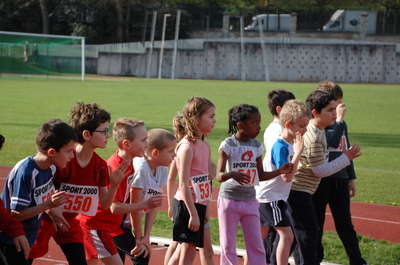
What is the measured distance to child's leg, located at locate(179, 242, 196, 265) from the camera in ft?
15.2

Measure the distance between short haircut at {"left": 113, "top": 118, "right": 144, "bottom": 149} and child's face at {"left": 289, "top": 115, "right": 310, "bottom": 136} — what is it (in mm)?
1389

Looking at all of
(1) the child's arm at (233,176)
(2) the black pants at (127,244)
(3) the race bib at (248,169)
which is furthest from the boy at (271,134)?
(2) the black pants at (127,244)

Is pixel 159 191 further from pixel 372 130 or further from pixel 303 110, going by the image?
pixel 372 130

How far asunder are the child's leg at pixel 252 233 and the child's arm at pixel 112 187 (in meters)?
1.15

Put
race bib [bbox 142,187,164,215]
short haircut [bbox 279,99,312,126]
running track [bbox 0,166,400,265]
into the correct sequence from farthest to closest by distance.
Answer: running track [bbox 0,166,400,265]
short haircut [bbox 279,99,312,126]
race bib [bbox 142,187,164,215]

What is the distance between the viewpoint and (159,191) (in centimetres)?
449

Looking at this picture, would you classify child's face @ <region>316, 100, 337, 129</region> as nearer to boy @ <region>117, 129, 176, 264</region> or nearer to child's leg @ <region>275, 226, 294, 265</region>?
child's leg @ <region>275, 226, 294, 265</region>

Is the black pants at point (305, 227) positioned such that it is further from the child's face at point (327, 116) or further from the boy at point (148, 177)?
the boy at point (148, 177)

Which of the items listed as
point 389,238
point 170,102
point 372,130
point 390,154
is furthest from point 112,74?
point 389,238

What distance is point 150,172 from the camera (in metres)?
4.52

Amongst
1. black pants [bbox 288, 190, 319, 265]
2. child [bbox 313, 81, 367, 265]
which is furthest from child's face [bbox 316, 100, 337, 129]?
black pants [bbox 288, 190, 319, 265]

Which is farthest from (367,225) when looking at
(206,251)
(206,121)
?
(206,121)

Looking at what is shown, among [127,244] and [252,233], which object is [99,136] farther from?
[252,233]

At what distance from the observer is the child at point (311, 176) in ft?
17.1
